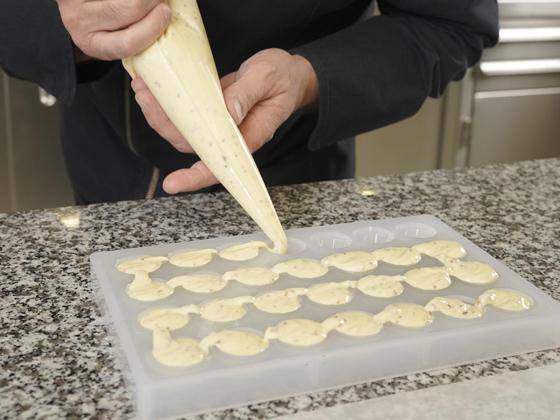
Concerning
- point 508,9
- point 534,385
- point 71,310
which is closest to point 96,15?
point 71,310

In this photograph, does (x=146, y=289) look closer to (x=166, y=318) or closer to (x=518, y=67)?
(x=166, y=318)

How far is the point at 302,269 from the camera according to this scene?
0.70 metres

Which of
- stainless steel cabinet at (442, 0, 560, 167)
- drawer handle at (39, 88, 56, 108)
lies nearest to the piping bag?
drawer handle at (39, 88, 56, 108)

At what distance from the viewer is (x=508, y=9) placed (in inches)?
82.3

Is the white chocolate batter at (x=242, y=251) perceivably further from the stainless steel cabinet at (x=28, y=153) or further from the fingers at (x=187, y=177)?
the stainless steel cabinet at (x=28, y=153)

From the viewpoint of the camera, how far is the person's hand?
31.6 inches

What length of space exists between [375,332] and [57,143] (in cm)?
150

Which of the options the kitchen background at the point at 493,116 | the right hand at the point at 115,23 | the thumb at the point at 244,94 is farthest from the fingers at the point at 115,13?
the kitchen background at the point at 493,116

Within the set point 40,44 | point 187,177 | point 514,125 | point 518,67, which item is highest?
point 40,44

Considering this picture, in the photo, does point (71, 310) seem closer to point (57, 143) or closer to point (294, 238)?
point (294, 238)

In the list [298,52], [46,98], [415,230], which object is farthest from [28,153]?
[415,230]

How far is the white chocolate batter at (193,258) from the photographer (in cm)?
71

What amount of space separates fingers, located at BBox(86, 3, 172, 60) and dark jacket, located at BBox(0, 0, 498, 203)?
0.70 ft

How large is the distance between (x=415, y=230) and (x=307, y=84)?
0.25 m
